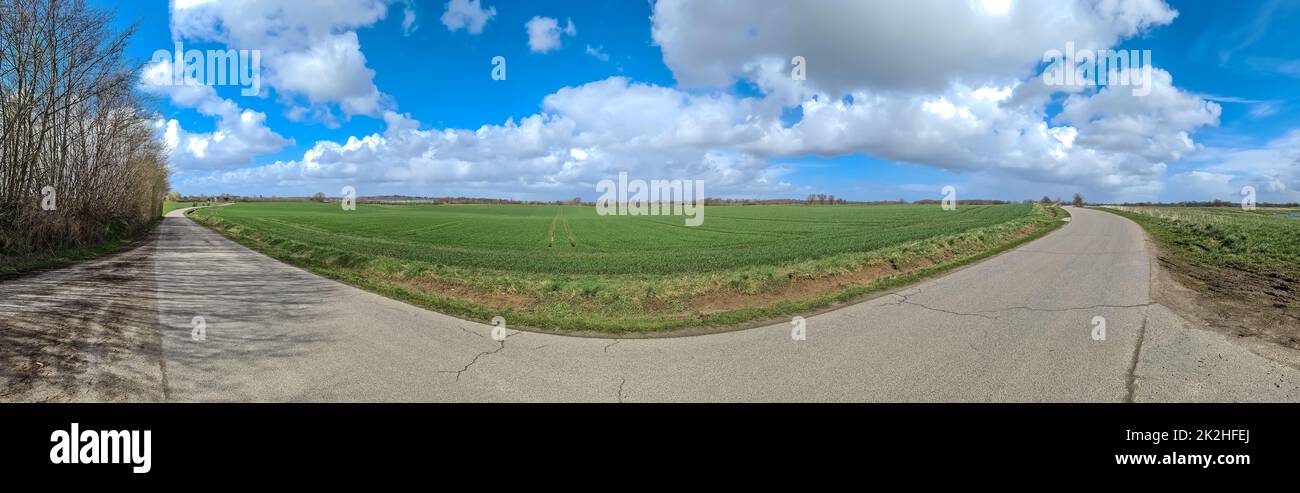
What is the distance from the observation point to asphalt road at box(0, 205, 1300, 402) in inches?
191

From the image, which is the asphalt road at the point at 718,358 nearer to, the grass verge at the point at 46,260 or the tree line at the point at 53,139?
the grass verge at the point at 46,260

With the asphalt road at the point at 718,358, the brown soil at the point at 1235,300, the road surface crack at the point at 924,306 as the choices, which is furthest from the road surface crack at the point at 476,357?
the brown soil at the point at 1235,300

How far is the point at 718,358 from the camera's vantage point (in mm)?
6027

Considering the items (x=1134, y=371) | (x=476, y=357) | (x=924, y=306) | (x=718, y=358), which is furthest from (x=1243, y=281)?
(x=476, y=357)

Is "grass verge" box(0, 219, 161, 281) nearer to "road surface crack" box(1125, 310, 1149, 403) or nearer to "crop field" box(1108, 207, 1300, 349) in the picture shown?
"road surface crack" box(1125, 310, 1149, 403)

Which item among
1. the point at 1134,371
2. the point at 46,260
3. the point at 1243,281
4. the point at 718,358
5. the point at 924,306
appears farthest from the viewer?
the point at 46,260

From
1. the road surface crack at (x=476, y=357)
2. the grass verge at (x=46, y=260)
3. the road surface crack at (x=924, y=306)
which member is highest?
the grass verge at (x=46, y=260)

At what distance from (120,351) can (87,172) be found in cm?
2622

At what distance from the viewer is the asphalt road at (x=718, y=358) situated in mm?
4848

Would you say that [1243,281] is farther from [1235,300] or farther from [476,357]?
[476,357]

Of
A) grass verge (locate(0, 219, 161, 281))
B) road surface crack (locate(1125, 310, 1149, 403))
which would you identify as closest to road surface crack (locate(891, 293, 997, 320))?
road surface crack (locate(1125, 310, 1149, 403))
